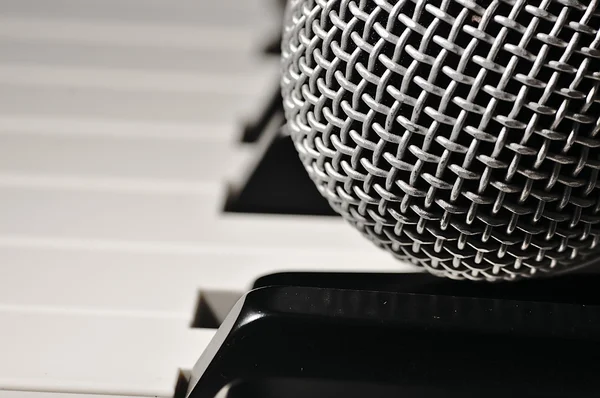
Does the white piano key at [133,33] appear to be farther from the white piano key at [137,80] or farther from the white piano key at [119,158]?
the white piano key at [119,158]

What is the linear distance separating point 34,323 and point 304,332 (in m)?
0.20

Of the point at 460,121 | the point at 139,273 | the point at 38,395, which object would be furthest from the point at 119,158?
the point at 460,121

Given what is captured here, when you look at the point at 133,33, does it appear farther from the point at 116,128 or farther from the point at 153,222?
the point at 153,222

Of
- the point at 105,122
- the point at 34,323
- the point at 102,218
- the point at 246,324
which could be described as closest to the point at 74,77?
the point at 105,122

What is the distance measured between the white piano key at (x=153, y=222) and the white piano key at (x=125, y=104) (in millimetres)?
125

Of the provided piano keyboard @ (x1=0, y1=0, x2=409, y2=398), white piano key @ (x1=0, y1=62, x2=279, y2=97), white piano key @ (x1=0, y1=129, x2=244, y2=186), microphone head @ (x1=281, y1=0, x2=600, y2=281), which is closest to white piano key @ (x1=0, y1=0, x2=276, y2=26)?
piano keyboard @ (x1=0, y1=0, x2=409, y2=398)

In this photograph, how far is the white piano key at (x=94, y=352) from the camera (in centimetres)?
45

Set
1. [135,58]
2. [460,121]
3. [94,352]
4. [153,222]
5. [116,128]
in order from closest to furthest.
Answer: [460,121] → [94,352] → [153,222] → [116,128] → [135,58]

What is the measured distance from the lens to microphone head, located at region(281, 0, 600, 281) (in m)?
0.34

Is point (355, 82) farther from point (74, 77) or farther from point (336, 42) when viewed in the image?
point (74, 77)

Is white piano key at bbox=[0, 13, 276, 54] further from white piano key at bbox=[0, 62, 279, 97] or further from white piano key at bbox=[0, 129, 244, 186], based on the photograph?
white piano key at bbox=[0, 129, 244, 186]

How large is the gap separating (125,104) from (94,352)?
1.14ft

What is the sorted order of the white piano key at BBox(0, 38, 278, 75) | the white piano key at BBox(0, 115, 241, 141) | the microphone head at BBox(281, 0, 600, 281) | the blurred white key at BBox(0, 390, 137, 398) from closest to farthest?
the microphone head at BBox(281, 0, 600, 281), the blurred white key at BBox(0, 390, 137, 398), the white piano key at BBox(0, 115, 241, 141), the white piano key at BBox(0, 38, 278, 75)

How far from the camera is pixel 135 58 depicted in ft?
2.75
